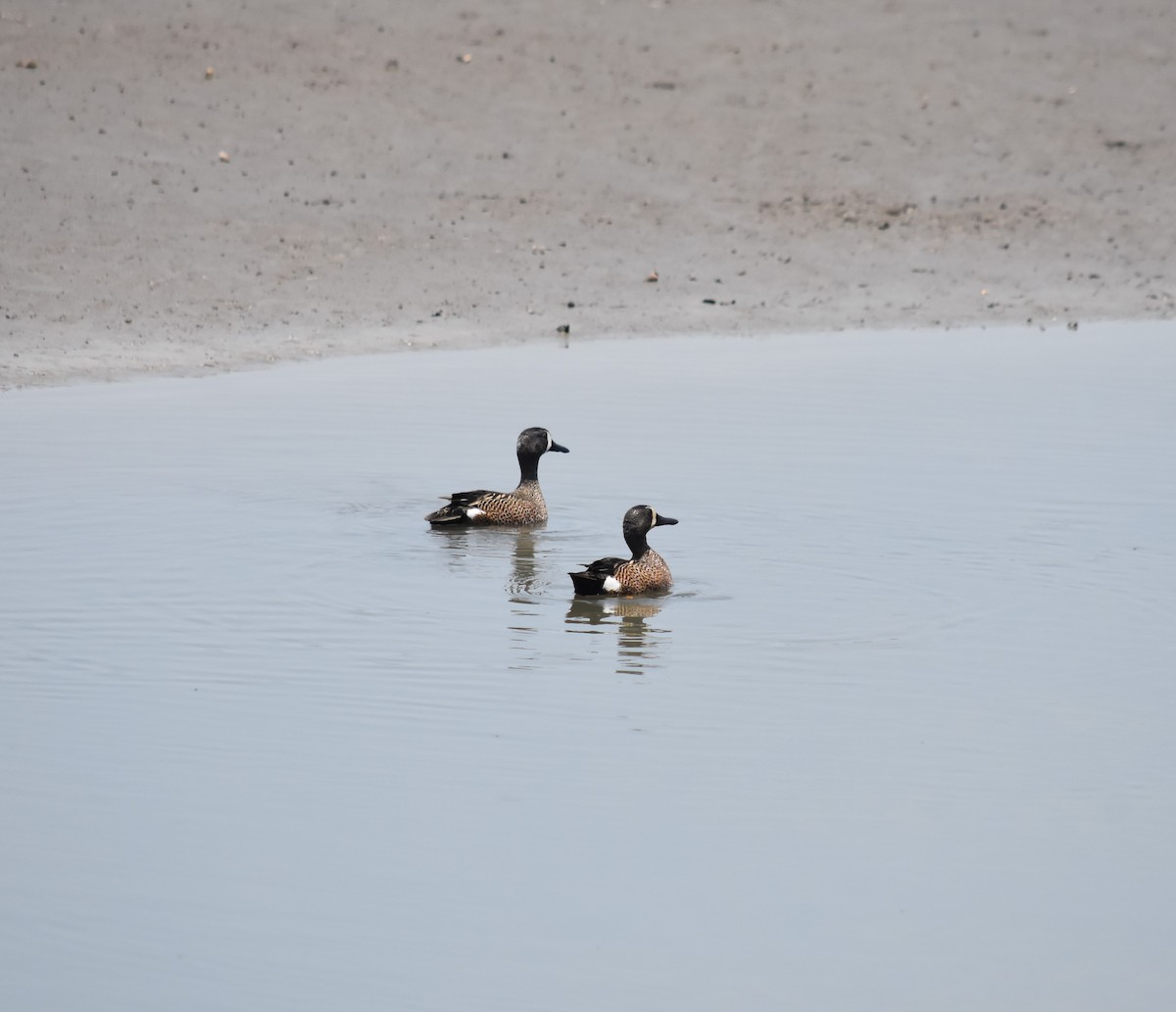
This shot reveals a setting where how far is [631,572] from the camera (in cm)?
921

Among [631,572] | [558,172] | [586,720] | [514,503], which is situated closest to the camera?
[586,720]

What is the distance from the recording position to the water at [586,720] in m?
Answer: 5.10

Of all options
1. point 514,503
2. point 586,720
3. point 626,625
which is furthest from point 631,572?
point 586,720

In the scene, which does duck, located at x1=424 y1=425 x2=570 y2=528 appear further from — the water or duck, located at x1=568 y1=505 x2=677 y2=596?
duck, located at x1=568 y1=505 x2=677 y2=596

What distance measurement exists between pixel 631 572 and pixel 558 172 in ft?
41.2

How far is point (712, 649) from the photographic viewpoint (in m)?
8.15

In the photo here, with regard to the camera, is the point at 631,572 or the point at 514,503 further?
the point at 514,503

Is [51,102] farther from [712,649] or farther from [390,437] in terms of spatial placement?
[712,649]

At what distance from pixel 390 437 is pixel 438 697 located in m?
6.06

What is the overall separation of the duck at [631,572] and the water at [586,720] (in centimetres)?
11

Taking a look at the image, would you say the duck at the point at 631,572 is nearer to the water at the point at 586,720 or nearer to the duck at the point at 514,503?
the water at the point at 586,720

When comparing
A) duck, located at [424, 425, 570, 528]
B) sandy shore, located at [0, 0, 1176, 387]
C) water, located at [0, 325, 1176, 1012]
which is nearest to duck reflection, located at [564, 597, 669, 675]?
water, located at [0, 325, 1176, 1012]

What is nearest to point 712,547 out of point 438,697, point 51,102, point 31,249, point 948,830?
point 438,697

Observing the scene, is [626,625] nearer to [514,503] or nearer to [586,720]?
[586,720]
